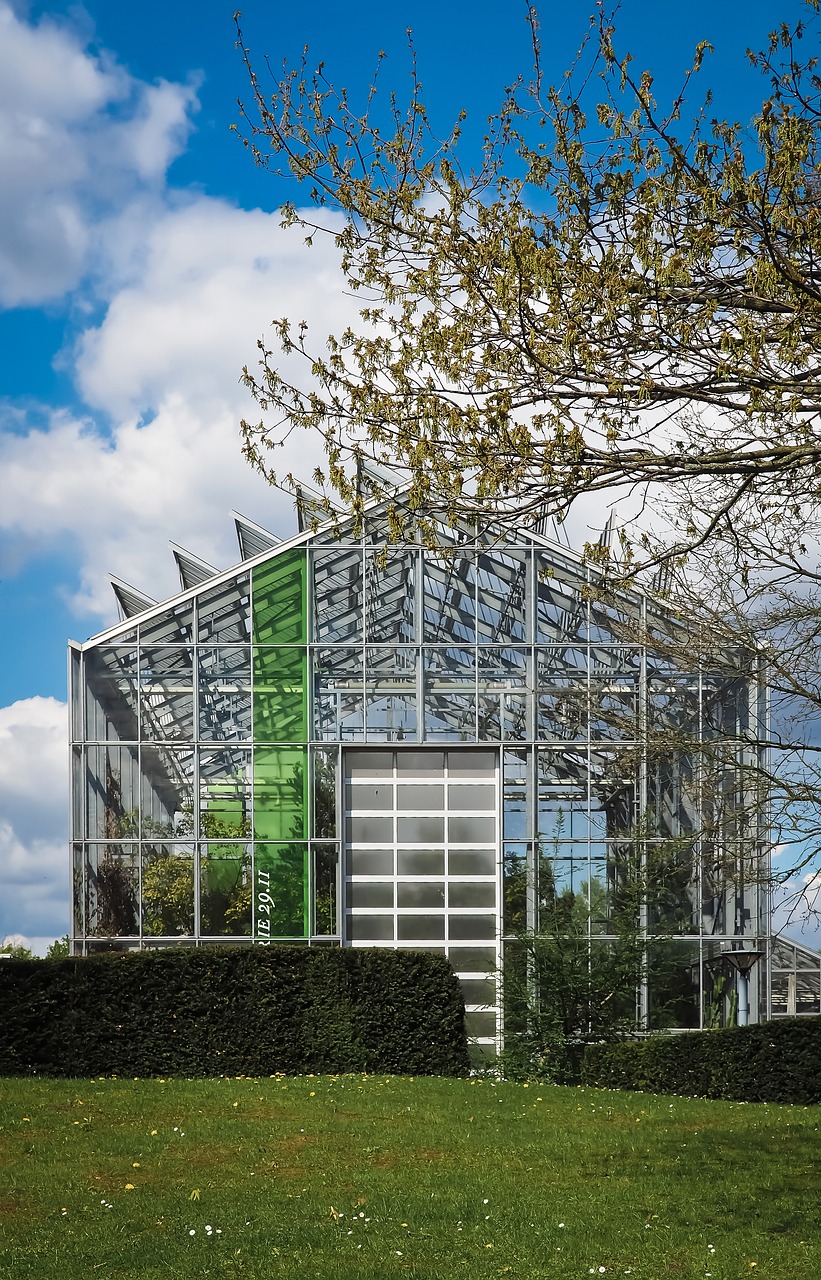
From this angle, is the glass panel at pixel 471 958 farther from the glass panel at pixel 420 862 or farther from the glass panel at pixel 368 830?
the glass panel at pixel 368 830

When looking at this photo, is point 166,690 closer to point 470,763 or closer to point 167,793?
point 167,793

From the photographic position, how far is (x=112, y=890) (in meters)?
23.0

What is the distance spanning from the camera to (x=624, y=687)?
23.4 m

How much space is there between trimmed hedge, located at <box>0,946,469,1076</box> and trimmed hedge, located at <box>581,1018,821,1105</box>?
6.27 ft

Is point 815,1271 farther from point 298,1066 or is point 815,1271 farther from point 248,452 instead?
point 298,1066

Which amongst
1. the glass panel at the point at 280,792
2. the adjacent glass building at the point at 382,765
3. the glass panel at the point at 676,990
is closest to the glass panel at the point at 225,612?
the adjacent glass building at the point at 382,765

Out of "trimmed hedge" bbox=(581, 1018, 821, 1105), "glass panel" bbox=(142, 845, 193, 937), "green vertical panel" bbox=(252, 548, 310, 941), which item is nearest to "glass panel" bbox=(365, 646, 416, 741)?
"green vertical panel" bbox=(252, 548, 310, 941)

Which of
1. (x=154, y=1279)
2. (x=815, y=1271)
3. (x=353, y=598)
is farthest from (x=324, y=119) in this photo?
(x=353, y=598)

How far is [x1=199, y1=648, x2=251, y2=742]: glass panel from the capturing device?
23.3m

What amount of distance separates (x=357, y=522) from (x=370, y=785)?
1512cm

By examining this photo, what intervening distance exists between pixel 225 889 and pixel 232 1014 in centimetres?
687

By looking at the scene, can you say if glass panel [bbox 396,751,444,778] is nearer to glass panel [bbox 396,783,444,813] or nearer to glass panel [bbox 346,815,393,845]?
glass panel [bbox 396,783,444,813]

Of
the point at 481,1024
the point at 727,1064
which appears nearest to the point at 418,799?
the point at 481,1024

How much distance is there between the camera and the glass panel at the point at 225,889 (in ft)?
74.8
